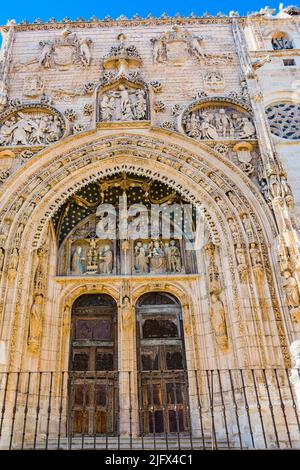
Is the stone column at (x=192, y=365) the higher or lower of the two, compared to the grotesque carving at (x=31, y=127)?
lower

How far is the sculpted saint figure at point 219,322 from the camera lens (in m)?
8.39

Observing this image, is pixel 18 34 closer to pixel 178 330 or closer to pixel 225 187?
pixel 225 187

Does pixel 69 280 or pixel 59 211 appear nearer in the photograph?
pixel 69 280

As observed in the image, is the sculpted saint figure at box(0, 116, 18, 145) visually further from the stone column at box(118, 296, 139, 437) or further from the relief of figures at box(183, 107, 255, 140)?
the stone column at box(118, 296, 139, 437)

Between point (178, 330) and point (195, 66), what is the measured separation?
304 inches

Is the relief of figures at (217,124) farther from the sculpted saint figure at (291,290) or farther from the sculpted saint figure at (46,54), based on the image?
the sculpted saint figure at (46,54)

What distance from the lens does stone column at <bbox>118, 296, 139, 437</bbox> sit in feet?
26.9

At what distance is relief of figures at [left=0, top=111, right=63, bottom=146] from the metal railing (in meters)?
5.61

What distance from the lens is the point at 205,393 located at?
27.6 feet

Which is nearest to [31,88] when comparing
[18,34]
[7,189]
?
[18,34]

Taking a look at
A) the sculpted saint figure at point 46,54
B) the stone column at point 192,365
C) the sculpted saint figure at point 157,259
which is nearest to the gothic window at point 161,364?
the stone column at point 192,365

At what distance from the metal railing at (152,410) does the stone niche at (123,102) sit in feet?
20.8

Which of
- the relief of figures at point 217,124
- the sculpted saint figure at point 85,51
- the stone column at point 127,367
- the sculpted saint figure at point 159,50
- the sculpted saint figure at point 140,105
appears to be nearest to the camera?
the stone column at point 127,367

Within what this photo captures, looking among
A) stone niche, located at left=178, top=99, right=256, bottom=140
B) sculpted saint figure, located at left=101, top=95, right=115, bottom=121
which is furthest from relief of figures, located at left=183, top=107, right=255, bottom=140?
sculpted saint figure, located at left=101, top=95, right=115, bottom=121
